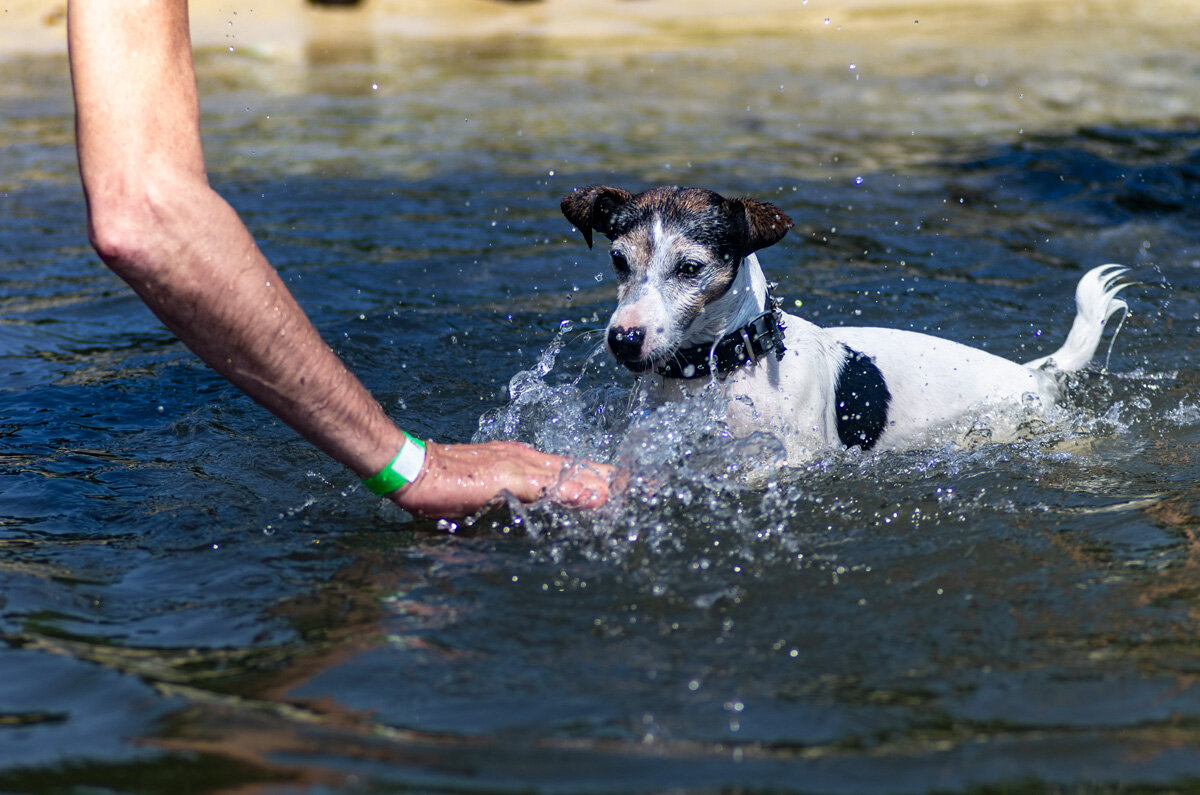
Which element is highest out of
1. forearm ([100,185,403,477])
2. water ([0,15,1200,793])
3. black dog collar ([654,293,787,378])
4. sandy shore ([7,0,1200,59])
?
sandy shore ([7,0,1200,59])

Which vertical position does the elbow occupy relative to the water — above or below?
above

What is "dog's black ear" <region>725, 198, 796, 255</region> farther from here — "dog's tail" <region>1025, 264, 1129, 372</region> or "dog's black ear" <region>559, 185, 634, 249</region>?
"dog's tail" <region>1025, 264, 1129, 372</region>

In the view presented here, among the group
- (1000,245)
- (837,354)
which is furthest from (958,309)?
(837,354)

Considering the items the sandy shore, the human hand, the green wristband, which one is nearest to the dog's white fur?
the human hand

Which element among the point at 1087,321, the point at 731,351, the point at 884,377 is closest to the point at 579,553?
the point at 731,351

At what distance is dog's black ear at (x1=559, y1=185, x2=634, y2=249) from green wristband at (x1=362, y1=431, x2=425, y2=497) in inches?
59.8

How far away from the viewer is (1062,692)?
101 inches

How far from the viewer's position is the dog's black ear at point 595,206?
4.40 metres

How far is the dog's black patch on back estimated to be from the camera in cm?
452

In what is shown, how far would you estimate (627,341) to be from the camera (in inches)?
153

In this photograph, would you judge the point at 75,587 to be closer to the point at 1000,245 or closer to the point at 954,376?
the point at 954,376

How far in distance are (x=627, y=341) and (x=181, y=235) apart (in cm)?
165

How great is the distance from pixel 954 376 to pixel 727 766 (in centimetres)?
290

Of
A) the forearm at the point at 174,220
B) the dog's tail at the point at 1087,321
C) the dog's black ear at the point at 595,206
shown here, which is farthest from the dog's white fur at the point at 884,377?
the forearm at the point at 174,220
